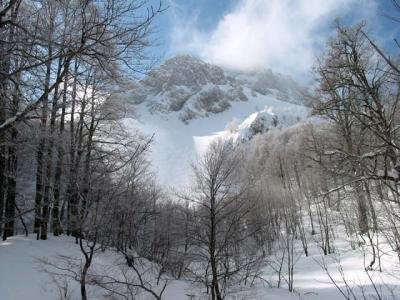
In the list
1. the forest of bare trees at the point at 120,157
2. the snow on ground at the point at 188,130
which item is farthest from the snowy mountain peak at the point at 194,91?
the forest of bare trees at the point at 120,157

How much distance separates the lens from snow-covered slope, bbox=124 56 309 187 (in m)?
97.6

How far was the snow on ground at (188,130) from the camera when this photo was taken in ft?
254

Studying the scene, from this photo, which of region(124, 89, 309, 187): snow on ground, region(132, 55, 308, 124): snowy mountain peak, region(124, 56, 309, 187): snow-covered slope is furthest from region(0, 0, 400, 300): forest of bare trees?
region(132, 55, 308, 124): snowy mountain peak

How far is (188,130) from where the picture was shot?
13262cm

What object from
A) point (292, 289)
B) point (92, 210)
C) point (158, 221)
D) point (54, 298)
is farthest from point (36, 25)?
point (158, 221)

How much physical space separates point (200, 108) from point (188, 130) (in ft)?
87.3

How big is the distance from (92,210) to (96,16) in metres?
7.00

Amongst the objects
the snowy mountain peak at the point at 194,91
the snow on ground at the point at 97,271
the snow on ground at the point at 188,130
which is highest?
the snowy mountain peak at the point at 194,91

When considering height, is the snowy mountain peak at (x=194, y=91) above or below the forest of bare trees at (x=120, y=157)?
above

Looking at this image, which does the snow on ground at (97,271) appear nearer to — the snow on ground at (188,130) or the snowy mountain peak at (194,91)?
the snow on ground at (188,130)

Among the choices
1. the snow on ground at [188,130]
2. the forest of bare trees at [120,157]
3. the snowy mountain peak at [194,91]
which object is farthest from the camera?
the snowy mountain peak at [194,91]

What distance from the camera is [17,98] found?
4141 millimetres

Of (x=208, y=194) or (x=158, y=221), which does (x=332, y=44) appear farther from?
(x=158, y=221)

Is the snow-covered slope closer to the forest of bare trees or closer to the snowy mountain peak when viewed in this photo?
the snowy mountain peak
